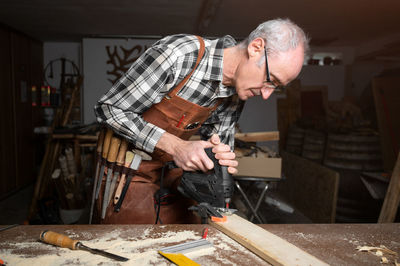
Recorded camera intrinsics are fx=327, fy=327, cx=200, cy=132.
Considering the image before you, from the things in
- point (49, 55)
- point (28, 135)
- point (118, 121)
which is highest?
point (49, 55)

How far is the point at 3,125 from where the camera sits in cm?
490

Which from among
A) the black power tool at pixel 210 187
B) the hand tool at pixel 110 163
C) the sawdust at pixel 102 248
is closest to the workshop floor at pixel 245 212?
the hand tool at pixel 110 163

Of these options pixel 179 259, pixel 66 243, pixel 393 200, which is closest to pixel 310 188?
pixel 393 200

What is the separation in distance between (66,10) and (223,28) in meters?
2.26

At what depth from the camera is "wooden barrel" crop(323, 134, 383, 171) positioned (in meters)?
3.53

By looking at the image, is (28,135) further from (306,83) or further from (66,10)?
(306,83)

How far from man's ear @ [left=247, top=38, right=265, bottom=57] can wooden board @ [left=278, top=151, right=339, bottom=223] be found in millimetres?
2478

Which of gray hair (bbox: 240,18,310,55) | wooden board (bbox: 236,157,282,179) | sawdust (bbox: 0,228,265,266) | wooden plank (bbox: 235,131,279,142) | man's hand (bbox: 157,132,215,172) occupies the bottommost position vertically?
wooden board (bbox: 236,157,282,179)

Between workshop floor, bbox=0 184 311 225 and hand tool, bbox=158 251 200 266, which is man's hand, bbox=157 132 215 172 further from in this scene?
workshop floor, bbox=0 184 311 225

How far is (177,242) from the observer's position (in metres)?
1.18

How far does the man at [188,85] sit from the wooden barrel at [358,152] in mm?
2437

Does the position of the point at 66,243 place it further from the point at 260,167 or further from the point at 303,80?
the point at 303,80

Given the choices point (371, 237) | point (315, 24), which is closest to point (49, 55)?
point (315, 24)

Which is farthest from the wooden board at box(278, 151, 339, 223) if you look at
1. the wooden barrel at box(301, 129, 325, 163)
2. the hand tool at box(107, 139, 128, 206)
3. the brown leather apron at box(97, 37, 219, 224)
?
the hand tool at box(107, 139, 128, 206)
